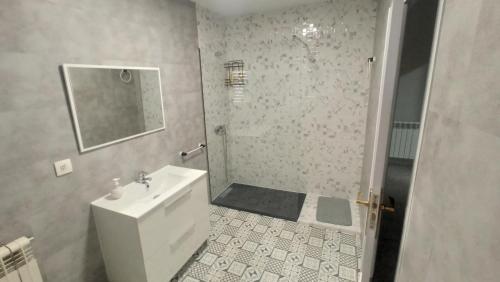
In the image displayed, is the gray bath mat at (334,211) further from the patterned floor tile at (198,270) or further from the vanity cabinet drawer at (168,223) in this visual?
the vanity cabinet drawer at (168,223)

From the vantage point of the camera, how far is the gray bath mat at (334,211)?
2.63m

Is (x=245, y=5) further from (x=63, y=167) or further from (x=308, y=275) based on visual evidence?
(x=308, y=275)

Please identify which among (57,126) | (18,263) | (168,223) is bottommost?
(168,223)

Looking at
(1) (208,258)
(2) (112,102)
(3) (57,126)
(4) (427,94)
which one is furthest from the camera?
(1) (208,258)

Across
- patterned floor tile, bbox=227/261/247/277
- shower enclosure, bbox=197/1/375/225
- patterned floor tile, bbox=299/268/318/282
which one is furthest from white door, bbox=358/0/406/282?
shower enclosure, bbox=197/1/375/225

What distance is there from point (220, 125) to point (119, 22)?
1787 mm

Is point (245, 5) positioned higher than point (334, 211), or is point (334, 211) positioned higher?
point (245, 5)

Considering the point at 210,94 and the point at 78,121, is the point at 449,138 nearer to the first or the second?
the point at 78,121

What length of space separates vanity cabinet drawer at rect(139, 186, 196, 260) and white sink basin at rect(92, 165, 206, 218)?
50 mm

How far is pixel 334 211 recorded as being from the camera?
2.83 metres

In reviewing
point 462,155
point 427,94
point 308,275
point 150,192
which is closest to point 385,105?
point 427,94

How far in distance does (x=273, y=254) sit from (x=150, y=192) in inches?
52.5

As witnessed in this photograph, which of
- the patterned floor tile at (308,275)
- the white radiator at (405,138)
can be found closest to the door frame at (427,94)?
the patterned floor tile at (308,275)

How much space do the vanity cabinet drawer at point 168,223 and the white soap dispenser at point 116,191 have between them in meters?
0.36
